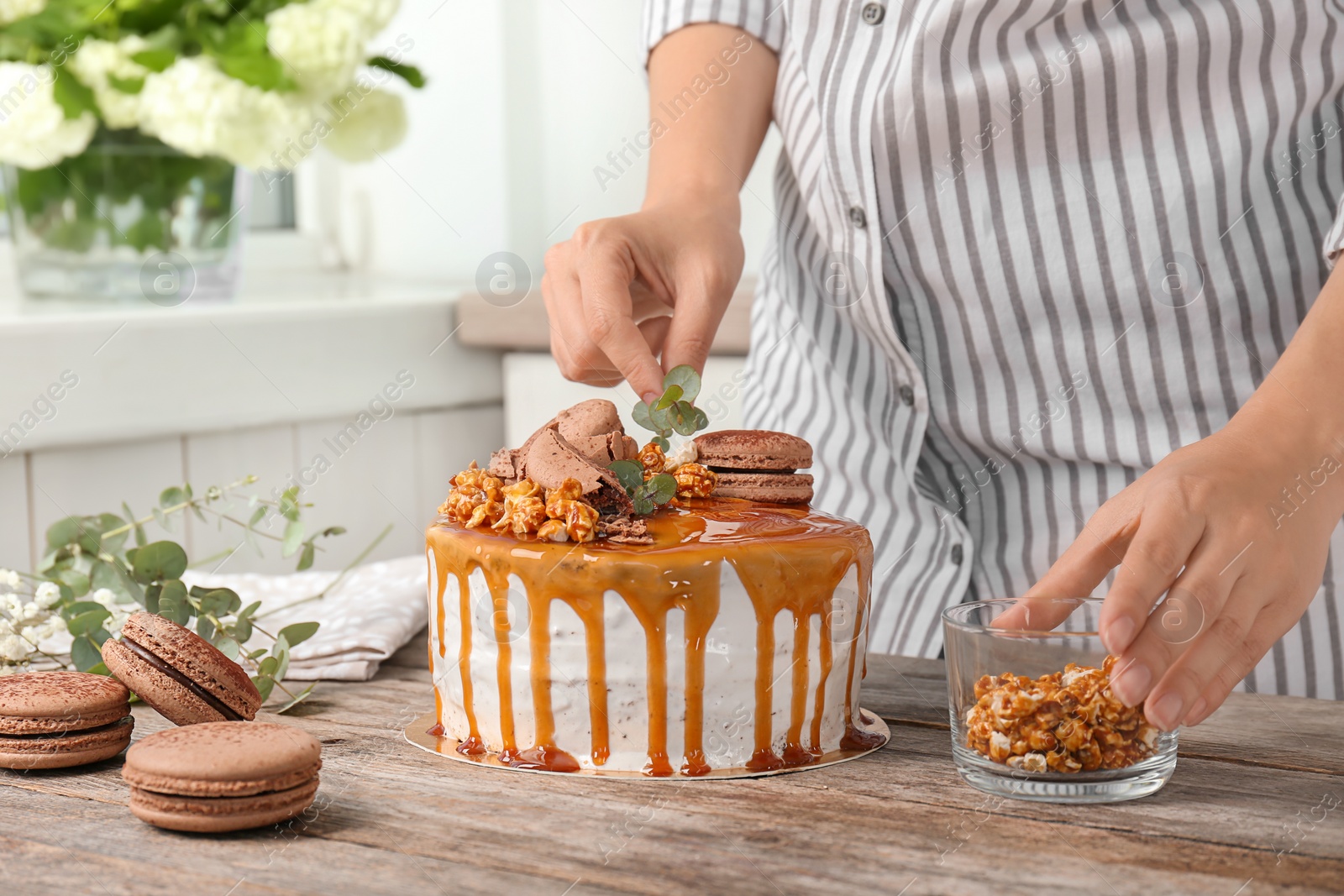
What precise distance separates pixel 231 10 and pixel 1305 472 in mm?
1630

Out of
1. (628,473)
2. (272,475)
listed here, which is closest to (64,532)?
(628,473)

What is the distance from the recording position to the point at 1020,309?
116cm

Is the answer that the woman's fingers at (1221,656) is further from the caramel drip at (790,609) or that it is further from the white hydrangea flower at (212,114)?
the white hydrangea flower at (212,114)

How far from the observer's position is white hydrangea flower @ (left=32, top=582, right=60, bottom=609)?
1.02 metres

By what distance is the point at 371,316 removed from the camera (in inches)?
77.8

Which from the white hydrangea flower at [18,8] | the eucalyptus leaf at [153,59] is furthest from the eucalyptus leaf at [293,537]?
→ the white hydrangea flower at [18,8]

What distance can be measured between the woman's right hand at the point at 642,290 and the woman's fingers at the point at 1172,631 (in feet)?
1.29

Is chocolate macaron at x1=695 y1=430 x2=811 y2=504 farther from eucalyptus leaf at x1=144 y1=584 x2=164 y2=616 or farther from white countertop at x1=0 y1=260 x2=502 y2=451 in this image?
white countertop at x1=0 y1=260 x2=502 y2=451

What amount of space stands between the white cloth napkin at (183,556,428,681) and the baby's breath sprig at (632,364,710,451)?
1.05 feet

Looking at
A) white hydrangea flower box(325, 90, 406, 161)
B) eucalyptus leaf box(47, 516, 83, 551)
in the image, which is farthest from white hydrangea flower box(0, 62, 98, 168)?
eucalyptus leaf box(47, 516, 83, 551)

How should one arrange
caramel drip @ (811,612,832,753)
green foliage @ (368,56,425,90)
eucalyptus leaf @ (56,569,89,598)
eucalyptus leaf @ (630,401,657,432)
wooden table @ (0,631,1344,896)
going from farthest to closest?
green foliage @ (368,56,425,90) < eucalyptus leaf @ (56,569,89,598) < eucalyptus leaf @ (630,401,657,432) < caramel drip @ (811,612,832,753) < wooden table @ (0,631,1344,896)

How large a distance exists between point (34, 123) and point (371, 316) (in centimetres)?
52

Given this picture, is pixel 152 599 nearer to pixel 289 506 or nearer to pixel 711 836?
pixel 289 506

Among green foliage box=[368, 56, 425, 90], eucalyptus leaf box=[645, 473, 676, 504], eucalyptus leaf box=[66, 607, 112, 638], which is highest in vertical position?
green foliage box=[368, 56, 425, 90]
